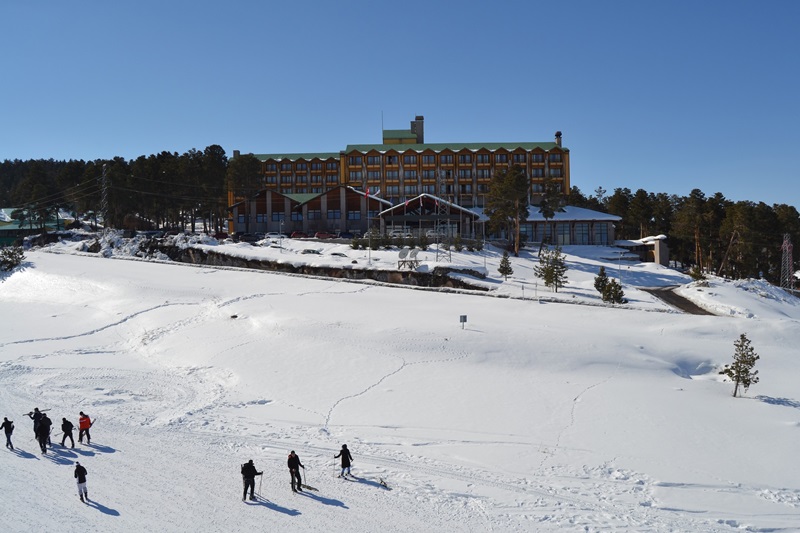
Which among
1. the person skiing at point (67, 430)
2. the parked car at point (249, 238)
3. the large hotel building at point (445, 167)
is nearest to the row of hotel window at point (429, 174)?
the large hotel building at point (445, 167)

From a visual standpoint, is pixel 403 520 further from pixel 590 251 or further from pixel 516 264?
pixel 590 251

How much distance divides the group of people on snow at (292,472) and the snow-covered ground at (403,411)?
1.10 ft

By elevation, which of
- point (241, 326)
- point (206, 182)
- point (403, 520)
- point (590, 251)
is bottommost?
point (403, 520)

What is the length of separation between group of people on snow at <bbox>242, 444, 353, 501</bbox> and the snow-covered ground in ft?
1.10

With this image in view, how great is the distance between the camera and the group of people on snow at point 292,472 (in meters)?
15.0

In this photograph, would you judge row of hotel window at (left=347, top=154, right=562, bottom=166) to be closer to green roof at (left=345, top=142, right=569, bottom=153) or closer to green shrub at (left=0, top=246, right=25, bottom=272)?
green roof at (left=345, top=142, right=569, bottom=153)

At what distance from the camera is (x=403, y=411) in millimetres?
22688

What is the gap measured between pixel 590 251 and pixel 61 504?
62932 mm

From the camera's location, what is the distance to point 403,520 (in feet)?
47.3

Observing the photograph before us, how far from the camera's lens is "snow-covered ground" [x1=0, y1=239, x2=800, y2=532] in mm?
15086

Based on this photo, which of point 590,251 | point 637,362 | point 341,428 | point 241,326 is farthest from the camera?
point 590,251

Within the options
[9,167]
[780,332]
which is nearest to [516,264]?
[780,332]

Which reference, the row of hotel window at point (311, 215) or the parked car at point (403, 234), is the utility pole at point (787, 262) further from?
the row of hotel window at point (311, 215)

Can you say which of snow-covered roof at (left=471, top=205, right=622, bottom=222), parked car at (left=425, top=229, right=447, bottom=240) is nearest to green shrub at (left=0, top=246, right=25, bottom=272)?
parked car at (left=425, top=229, right=447, bottom=240)
